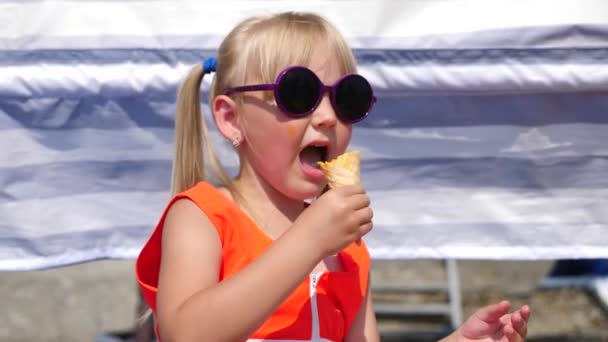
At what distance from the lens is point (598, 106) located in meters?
2.07

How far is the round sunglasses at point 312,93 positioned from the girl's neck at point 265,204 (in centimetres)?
→ 20

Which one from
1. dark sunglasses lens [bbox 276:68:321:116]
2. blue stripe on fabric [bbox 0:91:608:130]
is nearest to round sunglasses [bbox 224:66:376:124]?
dark sunglasses lens [bbox 276:68:321:116]

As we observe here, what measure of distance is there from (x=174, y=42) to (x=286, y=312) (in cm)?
64

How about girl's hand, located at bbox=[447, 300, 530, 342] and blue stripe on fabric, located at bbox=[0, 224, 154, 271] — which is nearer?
girl's hand, located at bbox=[447, 300, 530, 342]

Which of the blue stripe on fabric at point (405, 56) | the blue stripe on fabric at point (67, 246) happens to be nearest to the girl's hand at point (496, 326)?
the blue stripe on fabric at point (405, 56)

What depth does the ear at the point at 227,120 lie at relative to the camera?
1.81m

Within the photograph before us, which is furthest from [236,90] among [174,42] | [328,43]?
[174,42]

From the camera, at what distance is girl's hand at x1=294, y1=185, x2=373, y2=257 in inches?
60.9

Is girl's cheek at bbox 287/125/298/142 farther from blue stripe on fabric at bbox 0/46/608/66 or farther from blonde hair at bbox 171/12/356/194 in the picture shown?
blue stripe on fabric at bbox 0/46/608/66

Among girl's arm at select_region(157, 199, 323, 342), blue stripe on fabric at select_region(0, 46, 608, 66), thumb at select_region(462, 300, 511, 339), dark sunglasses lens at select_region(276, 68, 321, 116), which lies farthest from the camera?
blue stripe on fabric at select_region(0, 46, 608, 66)

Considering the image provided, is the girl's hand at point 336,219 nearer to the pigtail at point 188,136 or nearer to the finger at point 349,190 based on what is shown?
the finger at point 349,190

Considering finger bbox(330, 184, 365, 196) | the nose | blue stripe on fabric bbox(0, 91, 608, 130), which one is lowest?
blue stripe on fabric bbox(0, 91, 608, 130)

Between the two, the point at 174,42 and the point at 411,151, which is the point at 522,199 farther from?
the point at 174,42

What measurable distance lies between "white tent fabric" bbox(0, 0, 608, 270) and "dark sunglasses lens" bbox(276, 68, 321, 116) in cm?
36
